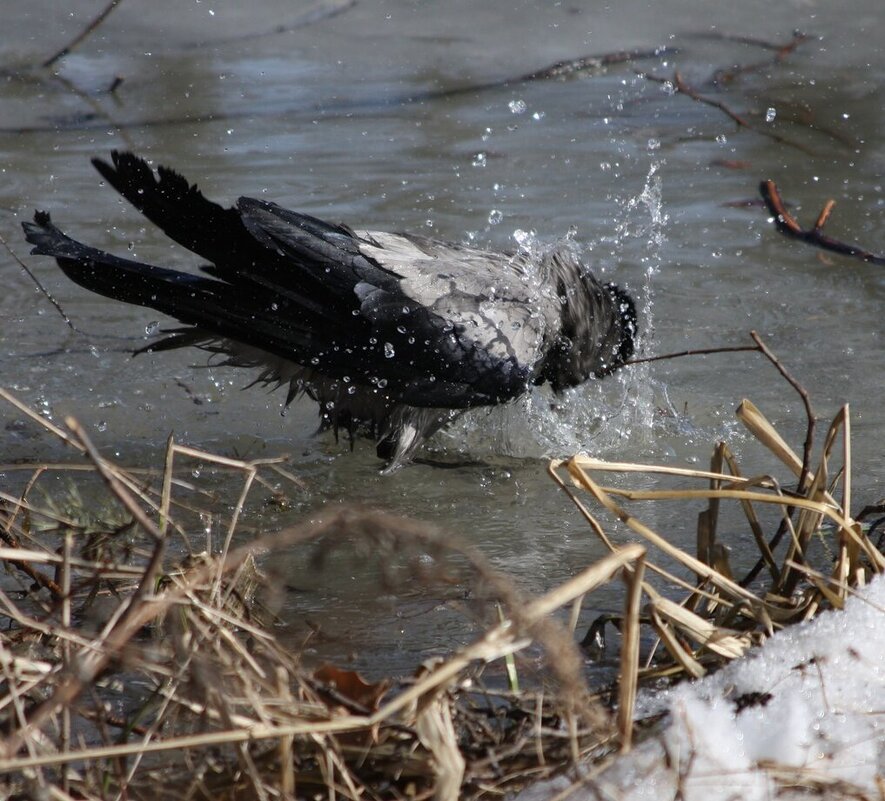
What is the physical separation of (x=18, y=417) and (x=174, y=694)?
277cm

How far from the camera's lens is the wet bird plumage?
380 centimetres

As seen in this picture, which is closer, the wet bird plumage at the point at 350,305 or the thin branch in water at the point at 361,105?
the wet bird plumage at the point at 350,305

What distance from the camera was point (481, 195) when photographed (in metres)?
6.31

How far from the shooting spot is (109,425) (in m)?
4.28

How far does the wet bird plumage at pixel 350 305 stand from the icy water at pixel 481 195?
9.8 inches

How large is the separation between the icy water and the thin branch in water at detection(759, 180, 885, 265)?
0.08 m

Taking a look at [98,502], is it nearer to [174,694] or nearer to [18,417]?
[18,417]

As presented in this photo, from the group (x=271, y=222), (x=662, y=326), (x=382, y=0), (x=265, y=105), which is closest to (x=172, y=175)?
(x=271, y=222)

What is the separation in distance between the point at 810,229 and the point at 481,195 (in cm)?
159

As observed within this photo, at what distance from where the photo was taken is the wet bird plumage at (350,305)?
3.80m

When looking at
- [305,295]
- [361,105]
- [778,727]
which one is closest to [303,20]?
[361,105]

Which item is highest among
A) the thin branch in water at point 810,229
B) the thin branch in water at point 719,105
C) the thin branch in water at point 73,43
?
the thin branch in water at point 73,43

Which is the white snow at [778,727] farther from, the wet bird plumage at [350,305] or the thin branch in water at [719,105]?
the thin branch in water at [719,105]

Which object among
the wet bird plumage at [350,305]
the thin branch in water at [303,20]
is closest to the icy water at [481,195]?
the thin branch in water at [303,20]
